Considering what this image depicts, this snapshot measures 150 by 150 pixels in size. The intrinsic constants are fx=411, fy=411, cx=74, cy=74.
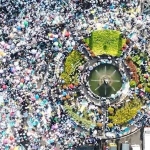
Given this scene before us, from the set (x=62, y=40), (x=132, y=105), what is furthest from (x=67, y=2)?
(x=132, y=105)

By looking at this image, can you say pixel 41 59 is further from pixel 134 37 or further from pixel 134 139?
pixel 134 139

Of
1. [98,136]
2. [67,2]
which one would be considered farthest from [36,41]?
[98,136]

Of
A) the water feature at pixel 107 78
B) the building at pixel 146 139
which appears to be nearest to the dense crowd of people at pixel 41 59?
the water feature at pixel 107 78

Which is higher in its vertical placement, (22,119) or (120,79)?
(120,79)

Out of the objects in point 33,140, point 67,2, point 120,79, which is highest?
point 67,2

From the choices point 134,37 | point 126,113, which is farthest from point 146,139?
point 134,37

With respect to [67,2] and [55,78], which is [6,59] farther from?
[67,2]

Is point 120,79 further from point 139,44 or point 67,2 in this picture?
point 67,2
